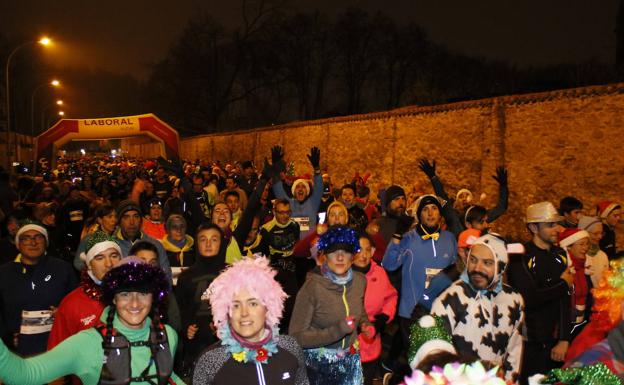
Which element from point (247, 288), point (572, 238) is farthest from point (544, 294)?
point (247, 288)

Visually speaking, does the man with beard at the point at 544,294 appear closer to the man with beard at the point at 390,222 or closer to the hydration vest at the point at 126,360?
the man with beard at the point at 390,222

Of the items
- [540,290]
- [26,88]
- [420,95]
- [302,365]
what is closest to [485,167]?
[540,290]

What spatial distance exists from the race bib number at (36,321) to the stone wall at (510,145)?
10098 millimetres

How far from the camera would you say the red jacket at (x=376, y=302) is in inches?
163

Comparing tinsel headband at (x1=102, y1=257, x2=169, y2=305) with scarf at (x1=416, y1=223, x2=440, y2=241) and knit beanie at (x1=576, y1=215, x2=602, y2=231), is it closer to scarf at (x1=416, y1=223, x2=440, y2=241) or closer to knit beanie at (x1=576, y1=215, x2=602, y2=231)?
scarf at (x1=416, y1=223, x2=440, y2=241)

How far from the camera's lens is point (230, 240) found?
535 cm

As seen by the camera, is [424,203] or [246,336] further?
[424,203]

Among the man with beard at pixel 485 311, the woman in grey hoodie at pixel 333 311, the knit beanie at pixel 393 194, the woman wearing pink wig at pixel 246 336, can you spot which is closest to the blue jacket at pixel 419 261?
the woman in grey hoodie at pixel 333 311

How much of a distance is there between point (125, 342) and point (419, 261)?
316 centimetres

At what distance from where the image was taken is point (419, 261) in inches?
201

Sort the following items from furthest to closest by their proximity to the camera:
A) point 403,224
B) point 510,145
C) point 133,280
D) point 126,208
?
point 510,145 → point 403,224 → point 126,208 → point 133,280

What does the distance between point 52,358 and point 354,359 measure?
80.9 inches

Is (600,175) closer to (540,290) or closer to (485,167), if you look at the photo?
(485,167)

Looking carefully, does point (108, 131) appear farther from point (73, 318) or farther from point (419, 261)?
point (73, 318)
